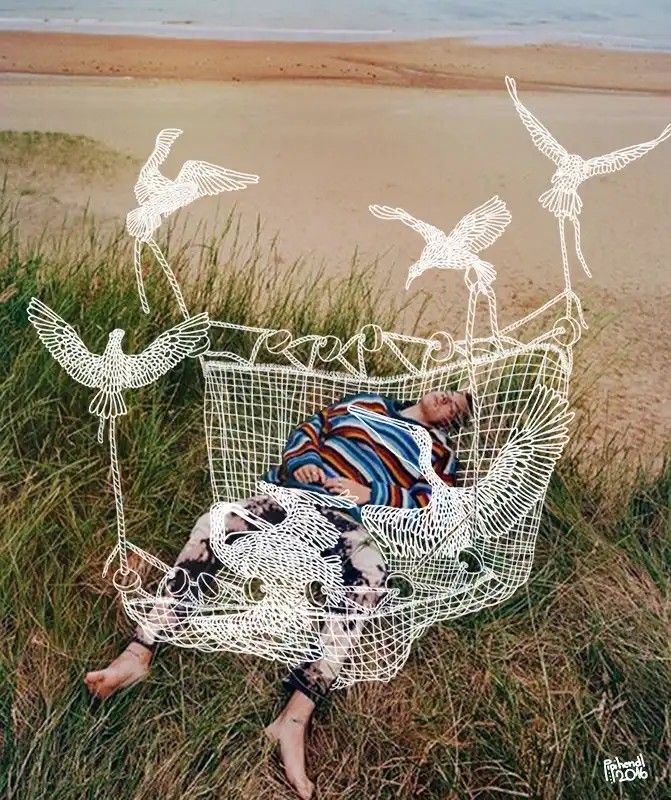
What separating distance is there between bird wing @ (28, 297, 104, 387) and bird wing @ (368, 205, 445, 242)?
677 mm

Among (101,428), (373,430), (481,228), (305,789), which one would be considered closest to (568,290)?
(481,228)

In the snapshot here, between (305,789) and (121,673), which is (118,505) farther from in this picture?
(305,789)

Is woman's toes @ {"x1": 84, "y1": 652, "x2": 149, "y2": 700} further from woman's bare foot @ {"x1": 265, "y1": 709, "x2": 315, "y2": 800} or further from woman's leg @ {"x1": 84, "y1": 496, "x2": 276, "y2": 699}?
woman's bare foot @ {"x1": 265, "y1": 709, "x2": 315, "y2": 800}

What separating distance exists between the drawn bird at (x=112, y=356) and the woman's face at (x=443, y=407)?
49 centimetres

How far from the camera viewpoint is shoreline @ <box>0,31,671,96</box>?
1941 millimetres

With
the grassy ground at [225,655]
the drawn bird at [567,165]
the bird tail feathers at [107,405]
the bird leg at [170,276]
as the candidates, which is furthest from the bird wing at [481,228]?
the bird tail feathers at [107,405]

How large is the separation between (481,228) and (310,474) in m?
0.62

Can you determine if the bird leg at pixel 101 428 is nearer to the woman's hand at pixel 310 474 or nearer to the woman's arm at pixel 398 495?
the woman's hand at pixel 310 474

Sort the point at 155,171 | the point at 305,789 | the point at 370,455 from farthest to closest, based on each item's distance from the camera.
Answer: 1. the point at 155,171
2. the point at 370,455
3. the point at 305,789

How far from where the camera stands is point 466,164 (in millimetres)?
1949

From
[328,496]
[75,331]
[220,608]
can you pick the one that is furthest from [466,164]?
[220,608]

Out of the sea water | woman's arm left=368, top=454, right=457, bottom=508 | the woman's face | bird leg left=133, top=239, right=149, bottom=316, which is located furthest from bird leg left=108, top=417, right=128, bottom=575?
the sea water

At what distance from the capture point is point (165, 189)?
6.02 feet

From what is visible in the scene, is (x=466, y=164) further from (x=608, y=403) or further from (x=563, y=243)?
(x=608, y=403)
